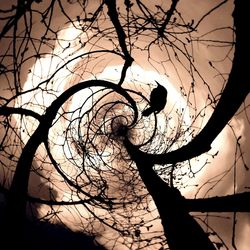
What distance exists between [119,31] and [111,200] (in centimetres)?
434

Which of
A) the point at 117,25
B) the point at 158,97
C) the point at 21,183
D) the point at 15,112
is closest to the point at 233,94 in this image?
the point at 117,25

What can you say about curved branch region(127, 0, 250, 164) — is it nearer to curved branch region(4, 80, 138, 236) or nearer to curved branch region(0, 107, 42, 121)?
curved branch region(4, 80, 138, 236)

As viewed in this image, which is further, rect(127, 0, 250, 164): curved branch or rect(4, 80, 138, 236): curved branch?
rect(4, 80, 138, 236): curved branch

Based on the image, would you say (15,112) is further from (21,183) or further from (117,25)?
(117,25)

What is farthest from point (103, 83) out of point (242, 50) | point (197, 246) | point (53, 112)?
point (197, 246)

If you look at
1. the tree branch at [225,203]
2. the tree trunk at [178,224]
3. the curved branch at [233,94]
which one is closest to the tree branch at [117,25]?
the curved branch at [233,94]

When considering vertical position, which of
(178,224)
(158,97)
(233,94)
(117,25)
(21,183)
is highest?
(158,97)

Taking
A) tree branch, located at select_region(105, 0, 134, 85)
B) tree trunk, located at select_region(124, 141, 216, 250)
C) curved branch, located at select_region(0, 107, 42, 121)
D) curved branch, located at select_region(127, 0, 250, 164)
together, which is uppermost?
tree branch, located at select_region(105, 0, 134, 85)

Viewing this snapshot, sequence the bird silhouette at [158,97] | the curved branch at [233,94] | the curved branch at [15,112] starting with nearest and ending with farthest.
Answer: the curved branch at [233,94], the curved branch at [15,112], the bird silhouette at [158,97]

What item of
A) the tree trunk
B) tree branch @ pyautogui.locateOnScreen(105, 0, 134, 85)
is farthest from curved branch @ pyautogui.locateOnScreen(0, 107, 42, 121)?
the tree trunk

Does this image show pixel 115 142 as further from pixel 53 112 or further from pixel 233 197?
pixel 233 197

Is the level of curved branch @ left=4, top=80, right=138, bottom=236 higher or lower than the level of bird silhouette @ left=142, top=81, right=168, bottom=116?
lower

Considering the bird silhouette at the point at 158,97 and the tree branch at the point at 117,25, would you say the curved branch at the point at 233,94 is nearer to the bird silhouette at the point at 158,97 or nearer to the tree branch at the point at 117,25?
the tree branch at the point at 117,25

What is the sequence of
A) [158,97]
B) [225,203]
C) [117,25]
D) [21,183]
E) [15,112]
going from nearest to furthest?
[225,203] < [21,183] < [117,25] < [15,112] < [158,97]
